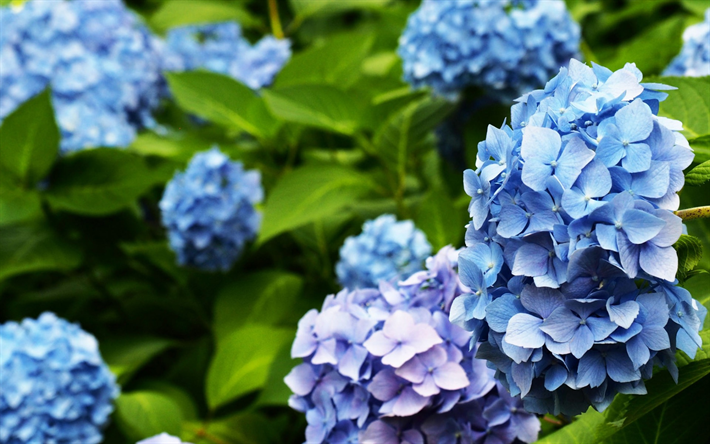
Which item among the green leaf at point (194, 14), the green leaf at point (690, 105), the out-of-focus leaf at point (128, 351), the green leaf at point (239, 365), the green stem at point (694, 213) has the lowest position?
the out-of-focus leaf at point (128, 351)

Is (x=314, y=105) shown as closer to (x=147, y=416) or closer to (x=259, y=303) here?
(x=259, y=303)

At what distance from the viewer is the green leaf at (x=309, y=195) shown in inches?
60.2

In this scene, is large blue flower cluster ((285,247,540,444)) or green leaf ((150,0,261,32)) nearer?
large blue flower cluster ((285,247,540,444))

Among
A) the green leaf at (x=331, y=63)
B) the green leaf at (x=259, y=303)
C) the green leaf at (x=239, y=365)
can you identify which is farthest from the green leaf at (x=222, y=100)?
the green leaf at (x=239, y=365)

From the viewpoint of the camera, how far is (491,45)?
1550mm

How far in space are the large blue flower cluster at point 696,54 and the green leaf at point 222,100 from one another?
919mm

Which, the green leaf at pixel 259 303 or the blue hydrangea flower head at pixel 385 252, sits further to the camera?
the green leaf at pixel 259 303

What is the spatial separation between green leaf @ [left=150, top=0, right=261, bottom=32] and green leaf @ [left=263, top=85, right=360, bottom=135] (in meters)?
0.81

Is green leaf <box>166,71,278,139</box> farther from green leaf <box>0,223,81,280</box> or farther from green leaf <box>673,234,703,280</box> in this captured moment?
green leaf <box>673,234,703,280</box>

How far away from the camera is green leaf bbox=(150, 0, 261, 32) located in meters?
2.24

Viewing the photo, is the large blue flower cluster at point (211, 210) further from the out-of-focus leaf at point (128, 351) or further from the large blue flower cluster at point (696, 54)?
the large blue flower cluster at point (696, 54)

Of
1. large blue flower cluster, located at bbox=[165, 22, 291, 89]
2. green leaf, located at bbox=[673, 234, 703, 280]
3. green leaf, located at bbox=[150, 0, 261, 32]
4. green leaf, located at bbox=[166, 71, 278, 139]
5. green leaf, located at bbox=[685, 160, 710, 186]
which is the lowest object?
large blue flower cluster, located at bbox=[165, 22, 291, 89]

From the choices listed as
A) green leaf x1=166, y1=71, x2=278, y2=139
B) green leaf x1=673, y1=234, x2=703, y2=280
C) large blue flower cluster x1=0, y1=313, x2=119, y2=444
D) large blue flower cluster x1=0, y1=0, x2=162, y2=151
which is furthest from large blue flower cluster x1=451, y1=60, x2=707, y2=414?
large blue flower cluster x1=0, y1=0, x2=162, y2=151

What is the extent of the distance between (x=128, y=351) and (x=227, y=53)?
1.21 m
